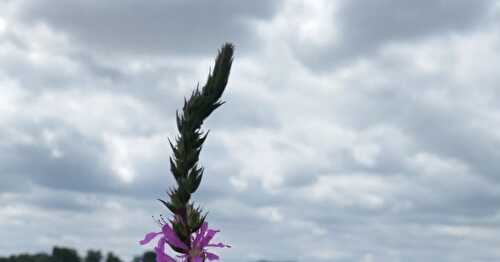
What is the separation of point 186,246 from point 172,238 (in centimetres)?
28

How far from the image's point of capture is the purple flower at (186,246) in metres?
5.70

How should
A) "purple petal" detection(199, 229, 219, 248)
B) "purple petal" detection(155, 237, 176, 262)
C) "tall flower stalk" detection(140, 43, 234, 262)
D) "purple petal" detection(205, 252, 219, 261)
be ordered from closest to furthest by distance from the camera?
1. "tall flower stalk" detection(140, 43, 234, 262)
2. "purple petal" detection(155, 237, 176, 262)
3. "purple petal" detection(205, 252, 219, 261)
4. "purple petal" detection(199, 229, 219, 248)

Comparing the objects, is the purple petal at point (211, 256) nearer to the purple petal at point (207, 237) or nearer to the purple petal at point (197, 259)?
the purple petal at point (207, 237)

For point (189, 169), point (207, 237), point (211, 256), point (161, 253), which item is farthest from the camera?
point (207, 237)

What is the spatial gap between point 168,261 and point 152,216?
1201 mm

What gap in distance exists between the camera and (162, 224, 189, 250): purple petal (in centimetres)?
556

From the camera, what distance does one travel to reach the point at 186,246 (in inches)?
218

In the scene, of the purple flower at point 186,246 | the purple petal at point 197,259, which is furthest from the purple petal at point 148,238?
the purple petal at point 197,259

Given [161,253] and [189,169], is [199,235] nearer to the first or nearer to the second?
[161,253]

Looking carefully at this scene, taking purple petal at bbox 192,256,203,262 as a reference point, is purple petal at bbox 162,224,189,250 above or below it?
above

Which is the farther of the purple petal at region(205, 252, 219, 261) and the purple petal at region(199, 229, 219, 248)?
the purple petal at region(199, 229, 219, 248)

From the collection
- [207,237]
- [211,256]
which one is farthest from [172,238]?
[207,237]

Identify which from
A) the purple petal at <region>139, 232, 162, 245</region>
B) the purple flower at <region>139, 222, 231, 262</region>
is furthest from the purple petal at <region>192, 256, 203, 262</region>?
the purple petal at <region>139, 232, 162, 245</region>

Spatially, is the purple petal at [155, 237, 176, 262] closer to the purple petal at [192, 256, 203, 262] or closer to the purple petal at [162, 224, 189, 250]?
the purple petal at [162, 224, 189, 250]
